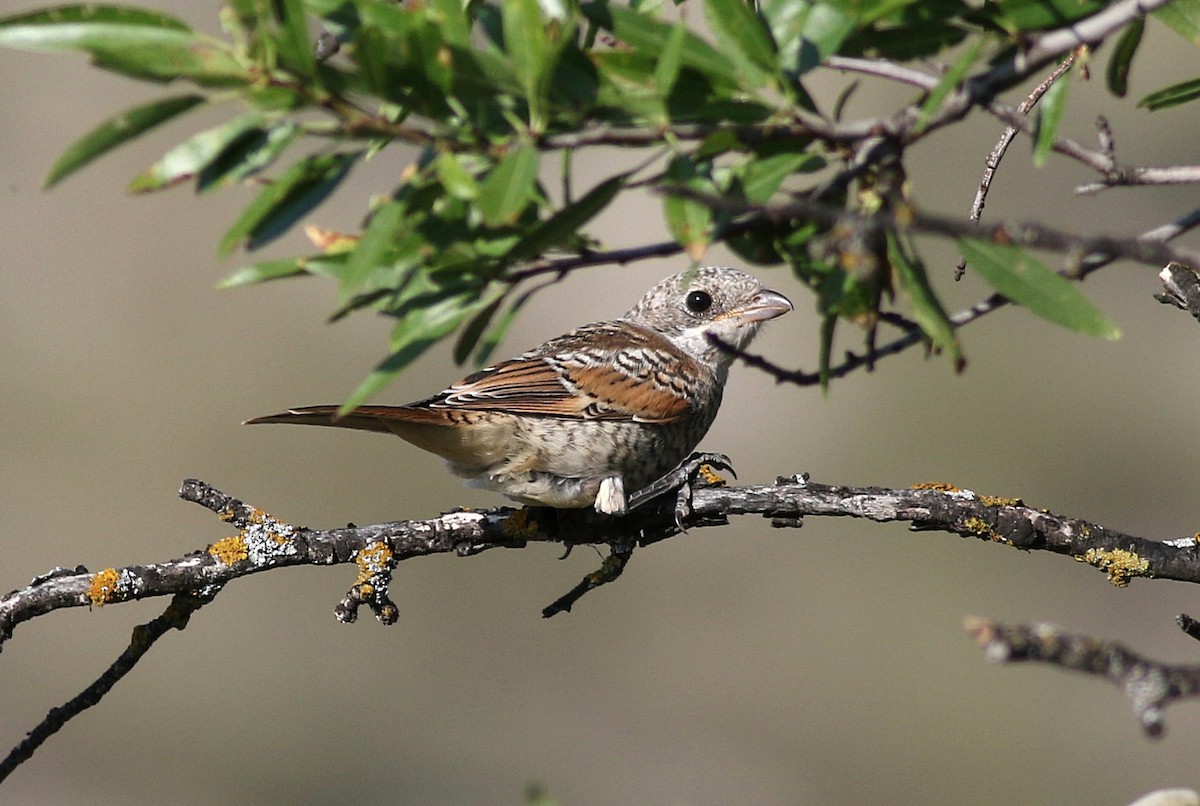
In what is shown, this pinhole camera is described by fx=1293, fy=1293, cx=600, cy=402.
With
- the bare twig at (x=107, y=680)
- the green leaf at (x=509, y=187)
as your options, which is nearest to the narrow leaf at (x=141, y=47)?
the green leaf at (x=509, y=187)

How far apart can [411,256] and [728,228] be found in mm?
495

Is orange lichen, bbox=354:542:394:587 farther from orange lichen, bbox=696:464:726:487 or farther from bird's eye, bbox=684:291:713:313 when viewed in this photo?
bird's eye, bbox=684:291:713:313

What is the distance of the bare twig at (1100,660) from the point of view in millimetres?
1354

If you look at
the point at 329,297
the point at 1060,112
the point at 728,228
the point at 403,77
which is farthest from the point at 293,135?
the point at 329,297

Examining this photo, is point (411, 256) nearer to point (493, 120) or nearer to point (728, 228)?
point (493, 120)

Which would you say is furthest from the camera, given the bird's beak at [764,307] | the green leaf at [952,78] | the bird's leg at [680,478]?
the bird's beak at [764,307]

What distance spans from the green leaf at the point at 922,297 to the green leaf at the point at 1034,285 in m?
0.09

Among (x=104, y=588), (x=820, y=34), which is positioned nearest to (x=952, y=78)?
(x=820, y=34)

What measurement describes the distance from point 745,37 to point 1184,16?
1.09m

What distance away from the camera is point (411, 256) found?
2.01 m

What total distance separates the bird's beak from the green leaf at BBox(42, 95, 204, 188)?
2884 mm

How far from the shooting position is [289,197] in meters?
1.95

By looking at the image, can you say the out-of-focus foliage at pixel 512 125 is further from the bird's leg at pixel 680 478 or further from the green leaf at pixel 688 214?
the bird's leg at pixel 680 478

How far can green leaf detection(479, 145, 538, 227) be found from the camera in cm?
173
